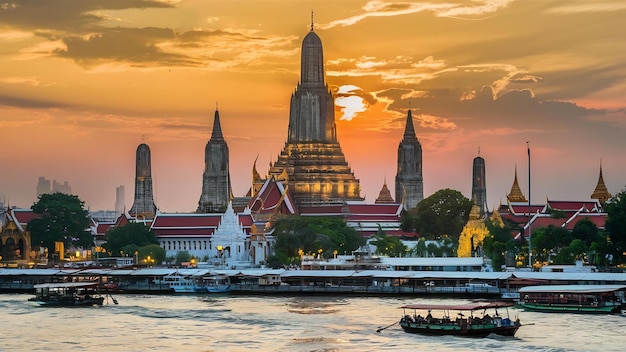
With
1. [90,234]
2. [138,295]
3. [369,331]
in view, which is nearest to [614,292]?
[369,331]

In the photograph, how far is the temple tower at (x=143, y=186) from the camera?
157m

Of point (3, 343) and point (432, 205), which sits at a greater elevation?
point (432, 205)

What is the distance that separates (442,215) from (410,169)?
26.9m

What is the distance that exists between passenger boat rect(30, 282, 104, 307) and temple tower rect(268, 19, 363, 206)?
51635mm

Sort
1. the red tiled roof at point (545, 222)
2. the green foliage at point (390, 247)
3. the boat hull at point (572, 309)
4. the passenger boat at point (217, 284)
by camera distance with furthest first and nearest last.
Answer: the red tiled roof at point (545, 222) < the green foliage at point (390, 247) < the passenger boat at point (217, 284) < the boat hull at point (572, 309)

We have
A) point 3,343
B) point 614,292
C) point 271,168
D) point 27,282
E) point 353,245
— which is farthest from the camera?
point 271,168

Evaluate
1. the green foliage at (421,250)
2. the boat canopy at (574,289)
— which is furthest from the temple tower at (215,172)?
the boat canopy at (574,289)

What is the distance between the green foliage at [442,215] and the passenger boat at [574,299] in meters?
45.5

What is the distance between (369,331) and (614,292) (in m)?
16.9

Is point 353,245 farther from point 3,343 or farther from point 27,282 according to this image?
point 3,343

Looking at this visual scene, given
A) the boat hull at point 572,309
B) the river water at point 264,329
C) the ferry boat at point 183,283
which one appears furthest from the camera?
the ferry boat at point 183,283

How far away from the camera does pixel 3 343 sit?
6819cm

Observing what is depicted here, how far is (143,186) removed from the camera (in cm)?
15912

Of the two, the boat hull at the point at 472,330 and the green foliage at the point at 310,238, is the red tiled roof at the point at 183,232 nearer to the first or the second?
the green foliage at the point at 310,238
